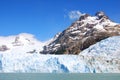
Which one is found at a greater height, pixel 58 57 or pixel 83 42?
pixel 83 42

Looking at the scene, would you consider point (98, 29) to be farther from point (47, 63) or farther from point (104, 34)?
point (47, 63)

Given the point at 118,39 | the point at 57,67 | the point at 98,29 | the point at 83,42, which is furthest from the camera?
the point at 98,29

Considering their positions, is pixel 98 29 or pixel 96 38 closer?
pixel 96 38

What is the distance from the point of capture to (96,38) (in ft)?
576

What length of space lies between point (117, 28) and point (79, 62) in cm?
11455

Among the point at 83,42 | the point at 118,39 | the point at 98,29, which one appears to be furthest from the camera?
the point at 98,29

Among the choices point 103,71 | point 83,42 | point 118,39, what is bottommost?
point 103,71

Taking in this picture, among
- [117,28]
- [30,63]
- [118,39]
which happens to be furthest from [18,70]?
[117,28]

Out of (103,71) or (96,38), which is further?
(96,38)

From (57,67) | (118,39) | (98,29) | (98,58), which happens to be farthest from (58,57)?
(98,29)

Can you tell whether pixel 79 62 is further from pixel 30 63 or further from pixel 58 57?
pixel 30 63

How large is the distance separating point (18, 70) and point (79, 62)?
50.5ft

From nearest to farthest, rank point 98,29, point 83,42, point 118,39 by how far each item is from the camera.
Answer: point 118,39, point 83,42, point 98,29

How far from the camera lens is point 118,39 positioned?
297 ft
